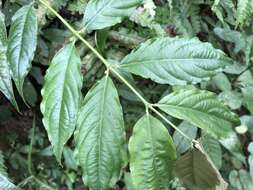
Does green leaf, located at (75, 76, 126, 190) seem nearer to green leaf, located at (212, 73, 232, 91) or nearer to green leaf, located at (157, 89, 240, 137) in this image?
green leaf, located at (157, 89, 240, 137)

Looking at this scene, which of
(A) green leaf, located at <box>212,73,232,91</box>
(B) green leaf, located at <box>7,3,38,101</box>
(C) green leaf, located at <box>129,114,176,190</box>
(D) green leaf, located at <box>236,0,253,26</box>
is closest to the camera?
(C) green leaf, located at <box>129,114,176,190</box>

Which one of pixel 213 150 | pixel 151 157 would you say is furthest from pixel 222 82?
pixel 151 157

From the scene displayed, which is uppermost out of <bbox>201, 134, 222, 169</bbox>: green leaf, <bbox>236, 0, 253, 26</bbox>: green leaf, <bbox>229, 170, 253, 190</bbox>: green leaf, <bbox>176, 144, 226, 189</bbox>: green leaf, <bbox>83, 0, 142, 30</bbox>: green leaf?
<bbox>83, 0, 142, 30</bbox>: green leaf

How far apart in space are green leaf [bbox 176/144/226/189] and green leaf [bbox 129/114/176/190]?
0.06 metres

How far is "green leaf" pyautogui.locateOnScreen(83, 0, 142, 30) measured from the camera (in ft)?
3.26

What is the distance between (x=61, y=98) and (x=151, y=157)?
0.20 metres

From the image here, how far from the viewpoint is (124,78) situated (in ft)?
3.23

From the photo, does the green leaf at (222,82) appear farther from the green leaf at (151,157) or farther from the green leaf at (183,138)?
the green leaf at (151,157)

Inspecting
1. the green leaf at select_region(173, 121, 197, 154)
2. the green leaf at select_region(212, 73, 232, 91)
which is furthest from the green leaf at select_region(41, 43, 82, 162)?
the green leaf at select_region(212, 73, 232, 91)

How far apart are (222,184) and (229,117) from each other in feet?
0.42

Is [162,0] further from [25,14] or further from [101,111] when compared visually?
[101,111]

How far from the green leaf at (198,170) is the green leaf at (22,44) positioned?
1.14ft

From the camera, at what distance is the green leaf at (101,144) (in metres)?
0.86

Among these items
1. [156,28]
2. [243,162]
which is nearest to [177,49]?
[156,28]
